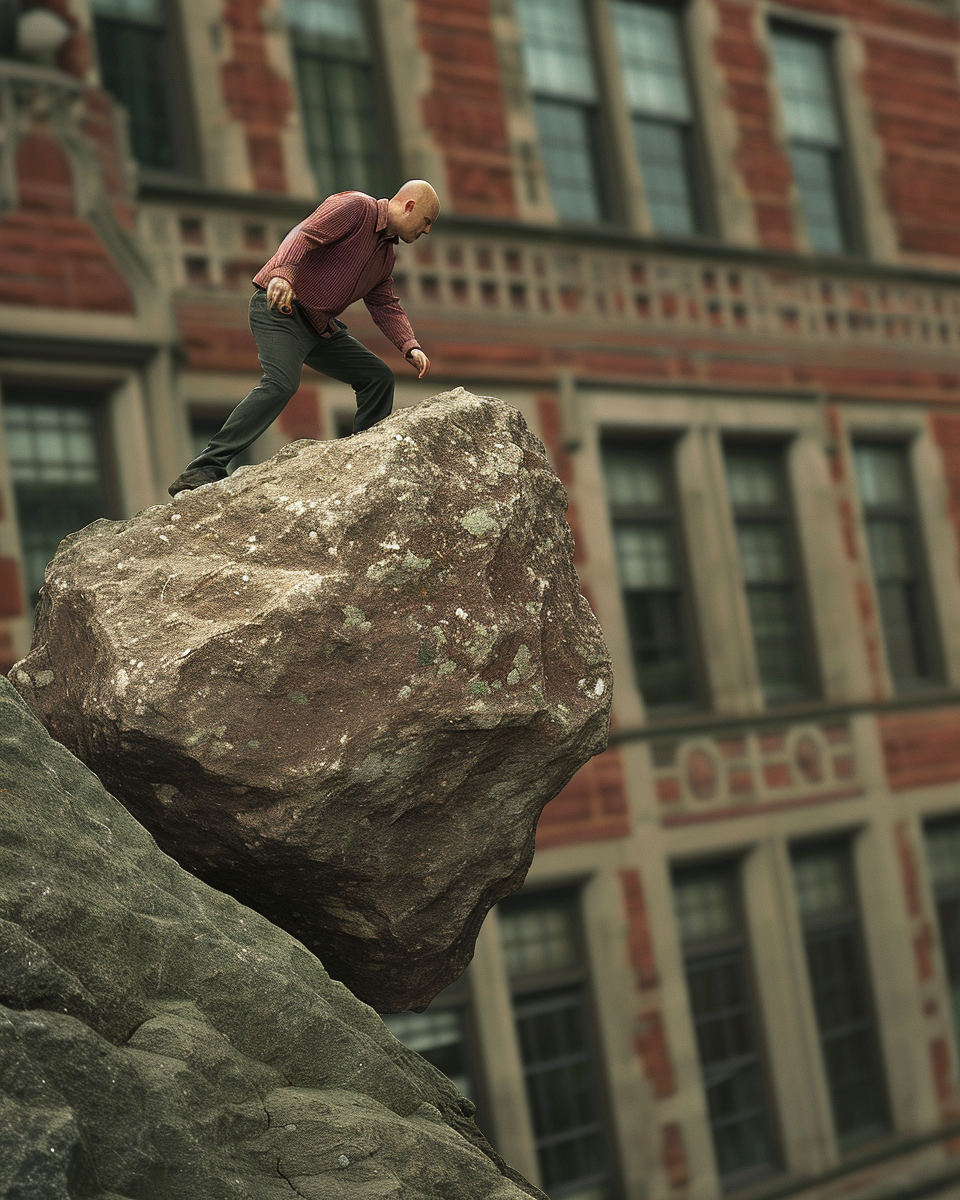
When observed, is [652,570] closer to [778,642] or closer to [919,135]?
[778,642]

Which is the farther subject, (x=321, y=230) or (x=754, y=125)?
(x=754, y=125)

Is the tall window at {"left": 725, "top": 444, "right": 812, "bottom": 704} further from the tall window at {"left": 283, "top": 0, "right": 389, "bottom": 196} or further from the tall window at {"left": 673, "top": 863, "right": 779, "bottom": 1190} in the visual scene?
the tall window at {"left": 283, "top": 0, "right": 389, "bottom": 196}

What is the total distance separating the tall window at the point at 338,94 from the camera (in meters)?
13.4

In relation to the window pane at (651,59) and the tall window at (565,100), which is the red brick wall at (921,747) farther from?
the window pane at (651,59)

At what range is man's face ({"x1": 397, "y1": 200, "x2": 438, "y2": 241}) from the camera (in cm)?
574

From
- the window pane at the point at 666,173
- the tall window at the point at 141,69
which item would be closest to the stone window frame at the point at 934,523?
the window pane at the point at 666,173

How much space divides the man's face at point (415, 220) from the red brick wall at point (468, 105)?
26.4 ft

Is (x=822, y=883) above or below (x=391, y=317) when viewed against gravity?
below

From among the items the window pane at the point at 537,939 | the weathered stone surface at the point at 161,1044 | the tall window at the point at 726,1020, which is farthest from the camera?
the tall window at the point at 726,1020

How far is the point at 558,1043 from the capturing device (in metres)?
13.1

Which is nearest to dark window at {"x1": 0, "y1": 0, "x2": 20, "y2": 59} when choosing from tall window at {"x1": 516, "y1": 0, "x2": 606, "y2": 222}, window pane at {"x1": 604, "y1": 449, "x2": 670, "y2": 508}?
tall window at {"x1": 516, "y1": 0, "x2": 606, "y2": 222}

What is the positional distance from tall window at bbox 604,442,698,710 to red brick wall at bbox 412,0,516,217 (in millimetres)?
2672

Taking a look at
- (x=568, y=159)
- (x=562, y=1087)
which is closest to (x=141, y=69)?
(x=568, y=159)

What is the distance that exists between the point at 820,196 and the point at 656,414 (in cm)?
411
